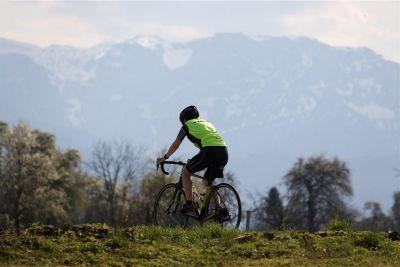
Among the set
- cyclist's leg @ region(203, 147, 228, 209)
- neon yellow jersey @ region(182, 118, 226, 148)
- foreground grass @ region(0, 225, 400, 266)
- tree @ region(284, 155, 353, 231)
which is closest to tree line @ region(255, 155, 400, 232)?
tree @ region(284, 155, 353, 231)

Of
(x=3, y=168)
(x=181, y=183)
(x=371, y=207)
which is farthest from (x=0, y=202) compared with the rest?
(x=371, y=207)

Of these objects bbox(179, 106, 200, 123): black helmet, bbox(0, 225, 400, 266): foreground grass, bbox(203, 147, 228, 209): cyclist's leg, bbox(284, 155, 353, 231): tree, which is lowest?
Answer: bbox(0, 225, 400, 266): foreground grass

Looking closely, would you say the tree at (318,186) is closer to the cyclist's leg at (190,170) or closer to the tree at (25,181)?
the tree at (25,181)

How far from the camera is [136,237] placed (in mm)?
11180

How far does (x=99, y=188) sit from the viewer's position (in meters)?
92.1

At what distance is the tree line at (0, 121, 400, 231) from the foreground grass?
166ft

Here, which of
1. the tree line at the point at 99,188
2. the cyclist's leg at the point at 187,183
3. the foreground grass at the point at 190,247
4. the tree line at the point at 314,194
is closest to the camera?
the foreground grass at the point at 190,247

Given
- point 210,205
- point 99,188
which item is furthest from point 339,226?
point 99,188

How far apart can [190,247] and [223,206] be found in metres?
A: 2.25

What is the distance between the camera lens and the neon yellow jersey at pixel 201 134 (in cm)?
1286

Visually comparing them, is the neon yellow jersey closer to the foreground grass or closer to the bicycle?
the bicycle

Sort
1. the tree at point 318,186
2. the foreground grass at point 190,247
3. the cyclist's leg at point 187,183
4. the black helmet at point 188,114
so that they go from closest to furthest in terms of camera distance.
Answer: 1. the foreground grass at point 190,247
2. the black helmet at point 188,114
3. the cyclist's leg at point 187,183
4. the tree at point 318,186

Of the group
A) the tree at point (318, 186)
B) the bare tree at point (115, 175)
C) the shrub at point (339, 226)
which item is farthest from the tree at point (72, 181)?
the shrub at point (339, 226)

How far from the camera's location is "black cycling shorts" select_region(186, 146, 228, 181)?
12.8 metres
